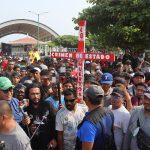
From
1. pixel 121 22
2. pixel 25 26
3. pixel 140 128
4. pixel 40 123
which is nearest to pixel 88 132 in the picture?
pixel 140 128

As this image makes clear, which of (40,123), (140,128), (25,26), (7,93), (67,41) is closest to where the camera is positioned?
(140,128)

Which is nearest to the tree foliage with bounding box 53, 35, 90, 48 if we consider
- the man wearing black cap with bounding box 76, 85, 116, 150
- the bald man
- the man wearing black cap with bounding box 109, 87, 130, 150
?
the man wearing black cap with bounding box 109, 87, 130, 150

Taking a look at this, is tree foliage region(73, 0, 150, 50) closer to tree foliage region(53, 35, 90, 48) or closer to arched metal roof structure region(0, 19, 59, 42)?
arched metal roof structure region(0, 19, 59, 42)

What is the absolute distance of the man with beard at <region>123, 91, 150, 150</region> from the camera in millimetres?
4328

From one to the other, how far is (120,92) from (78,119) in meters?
0.71

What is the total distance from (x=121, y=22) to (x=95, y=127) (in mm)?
12474

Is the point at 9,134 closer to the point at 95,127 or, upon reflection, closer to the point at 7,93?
the point at 95,127

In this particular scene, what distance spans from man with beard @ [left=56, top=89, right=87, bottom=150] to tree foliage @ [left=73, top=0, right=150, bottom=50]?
10.7 metres

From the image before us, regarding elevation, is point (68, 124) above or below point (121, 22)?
Answer: below

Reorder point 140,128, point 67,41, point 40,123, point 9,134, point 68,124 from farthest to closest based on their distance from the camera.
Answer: point 67,41 < point 40,123 < point 68,124 < point 140,128 < point 9,134

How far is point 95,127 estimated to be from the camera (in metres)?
4.01

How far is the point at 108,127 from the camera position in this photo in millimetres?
4188

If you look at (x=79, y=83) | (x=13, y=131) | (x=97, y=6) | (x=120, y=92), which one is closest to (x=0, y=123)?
(x=13, y=131)

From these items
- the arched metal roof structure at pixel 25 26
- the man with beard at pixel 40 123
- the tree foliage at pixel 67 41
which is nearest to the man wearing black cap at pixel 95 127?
the man with beard at pixel 40 123
